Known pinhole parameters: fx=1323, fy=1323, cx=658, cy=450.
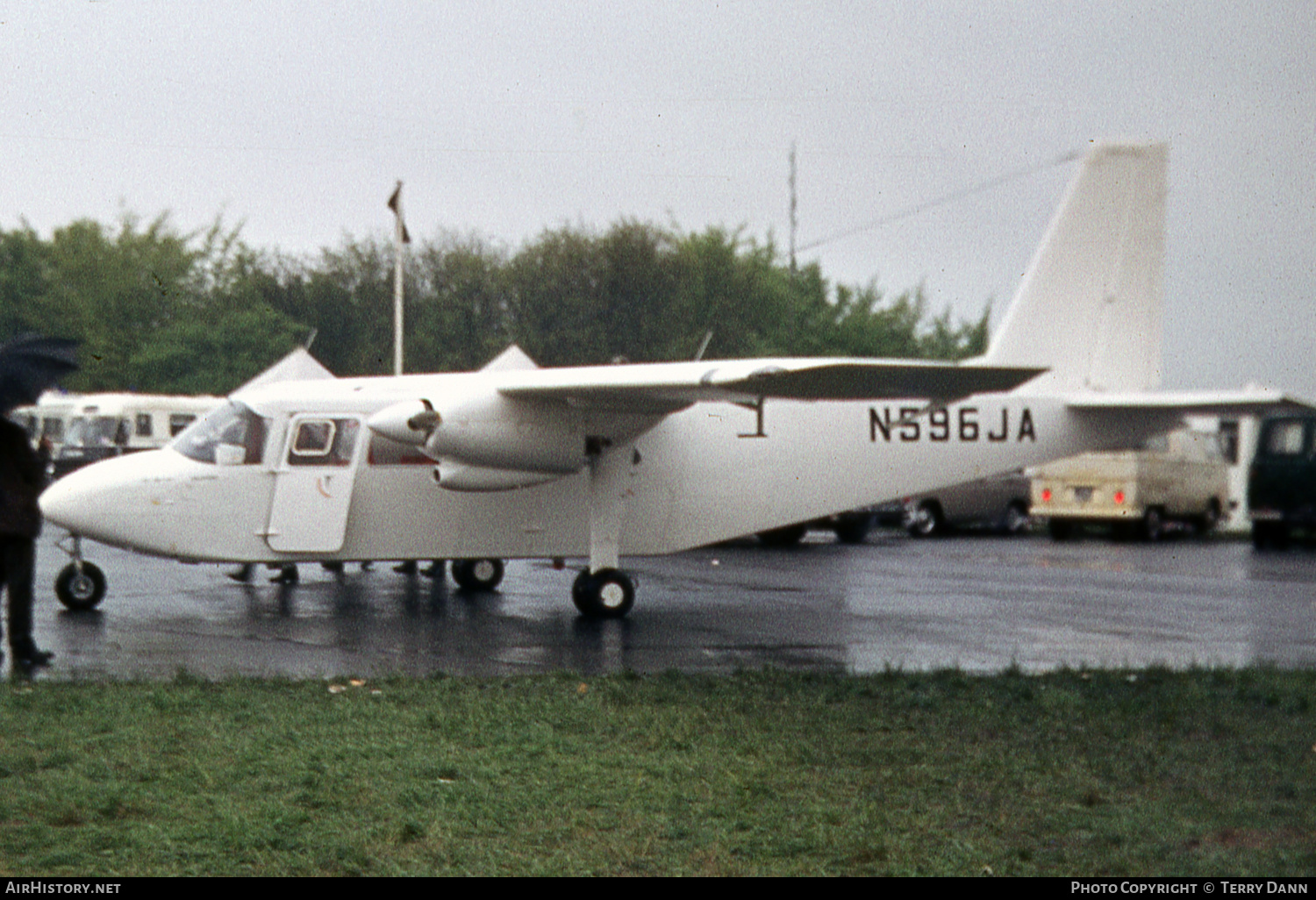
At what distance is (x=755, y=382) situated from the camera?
1103 cm

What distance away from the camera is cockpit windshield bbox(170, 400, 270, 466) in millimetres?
13141

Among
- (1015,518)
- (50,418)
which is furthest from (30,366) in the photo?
(50,418)

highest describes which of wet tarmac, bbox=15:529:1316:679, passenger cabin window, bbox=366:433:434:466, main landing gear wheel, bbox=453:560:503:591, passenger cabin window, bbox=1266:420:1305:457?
passenger cabin window, bbox=1266:420:1305:457

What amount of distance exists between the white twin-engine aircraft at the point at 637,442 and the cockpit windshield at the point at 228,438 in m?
0.03

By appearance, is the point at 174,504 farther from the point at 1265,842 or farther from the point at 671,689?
the point at 1265,842

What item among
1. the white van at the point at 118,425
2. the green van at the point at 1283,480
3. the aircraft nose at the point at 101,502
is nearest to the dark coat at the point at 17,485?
the aircraft nose at the point at 101,502

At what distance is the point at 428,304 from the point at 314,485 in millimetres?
20281

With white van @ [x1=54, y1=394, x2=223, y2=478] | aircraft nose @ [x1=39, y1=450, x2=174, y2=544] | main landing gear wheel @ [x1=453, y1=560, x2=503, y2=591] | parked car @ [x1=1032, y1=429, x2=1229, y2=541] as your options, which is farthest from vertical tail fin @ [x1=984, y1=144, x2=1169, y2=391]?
white van @ [x1=54, y1=394, x2=223, y2=478]

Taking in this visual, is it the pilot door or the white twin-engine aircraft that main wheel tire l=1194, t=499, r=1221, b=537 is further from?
the pilot door

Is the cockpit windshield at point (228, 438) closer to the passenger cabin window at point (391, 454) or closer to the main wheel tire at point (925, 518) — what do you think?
the passenger cabin window at point (391, 454)

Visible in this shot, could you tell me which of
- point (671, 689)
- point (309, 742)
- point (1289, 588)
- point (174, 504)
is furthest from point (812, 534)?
point (309, 742)

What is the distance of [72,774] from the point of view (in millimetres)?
5945

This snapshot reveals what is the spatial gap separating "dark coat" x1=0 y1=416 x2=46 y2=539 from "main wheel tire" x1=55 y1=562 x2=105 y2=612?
3925 mm

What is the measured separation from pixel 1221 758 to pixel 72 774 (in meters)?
5.39
